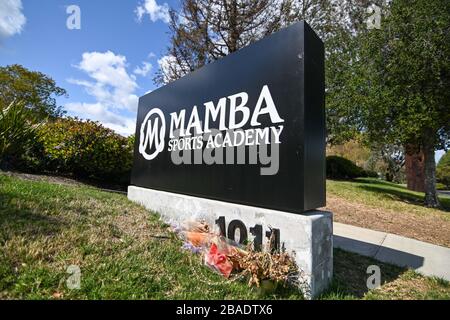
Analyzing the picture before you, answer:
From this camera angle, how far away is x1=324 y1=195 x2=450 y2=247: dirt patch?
5.85 m

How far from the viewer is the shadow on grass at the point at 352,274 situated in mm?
2805

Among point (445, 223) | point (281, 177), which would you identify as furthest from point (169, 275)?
point (445, 223)

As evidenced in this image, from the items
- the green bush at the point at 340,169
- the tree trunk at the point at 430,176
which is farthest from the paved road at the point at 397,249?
the green bush at the point at 340,169

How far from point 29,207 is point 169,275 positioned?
2273 mm

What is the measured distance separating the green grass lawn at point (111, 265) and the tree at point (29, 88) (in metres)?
23.7

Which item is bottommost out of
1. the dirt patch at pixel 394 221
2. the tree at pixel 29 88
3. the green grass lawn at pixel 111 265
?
the dirt patch at pixel 394 221

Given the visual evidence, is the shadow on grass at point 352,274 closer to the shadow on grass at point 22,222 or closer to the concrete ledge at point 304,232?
the concrete ledge at point 304,232

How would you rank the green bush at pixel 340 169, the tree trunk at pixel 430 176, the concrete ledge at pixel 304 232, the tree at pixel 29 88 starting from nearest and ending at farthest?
the concrete ledge at pixel 304 232
the tree trunk at pixel 430 176
the green bush at pixel 340 169
the tree at pixel 29 88

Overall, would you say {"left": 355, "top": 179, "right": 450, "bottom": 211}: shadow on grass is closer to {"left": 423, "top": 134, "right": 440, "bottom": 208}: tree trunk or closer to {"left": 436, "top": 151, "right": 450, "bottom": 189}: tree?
{"left": 423, "top": 134, "right": 440, "bottom": 208}: tree trunk

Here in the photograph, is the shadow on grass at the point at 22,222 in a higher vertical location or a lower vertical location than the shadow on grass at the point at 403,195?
higher

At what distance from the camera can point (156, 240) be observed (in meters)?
3.50

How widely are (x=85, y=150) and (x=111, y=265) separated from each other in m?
6.16

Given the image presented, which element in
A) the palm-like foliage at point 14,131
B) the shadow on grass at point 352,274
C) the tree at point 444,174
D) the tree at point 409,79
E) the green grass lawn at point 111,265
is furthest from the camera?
the tree at point 444,174
